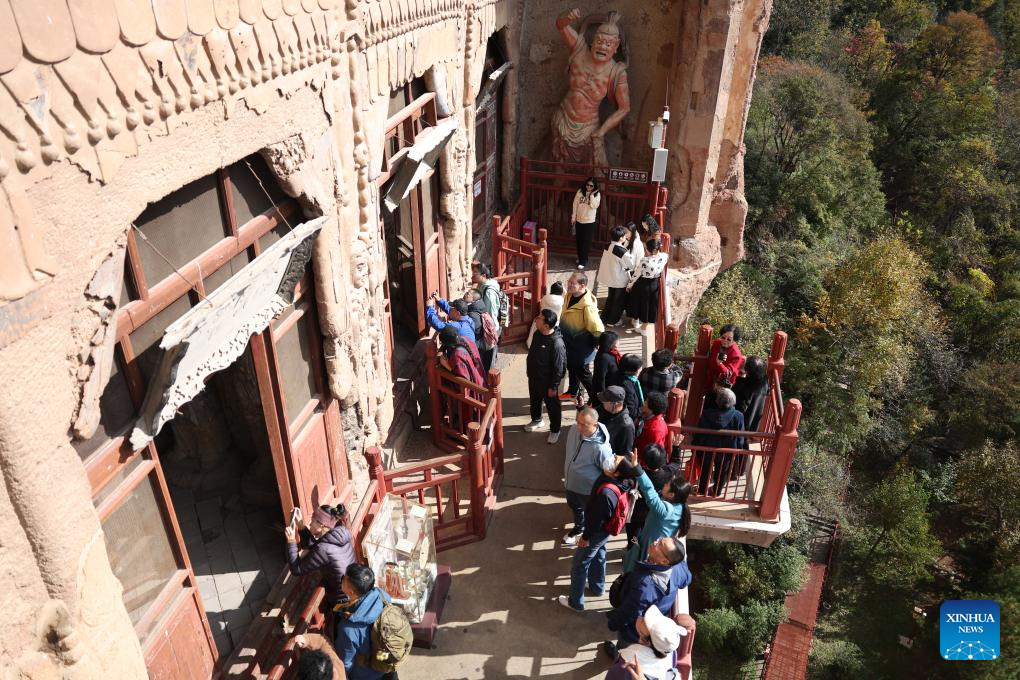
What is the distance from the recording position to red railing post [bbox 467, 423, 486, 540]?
5.93 meters

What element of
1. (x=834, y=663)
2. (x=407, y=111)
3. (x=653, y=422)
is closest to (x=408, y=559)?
(x=653, y=422)

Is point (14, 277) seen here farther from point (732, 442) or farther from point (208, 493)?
point (732, 442)

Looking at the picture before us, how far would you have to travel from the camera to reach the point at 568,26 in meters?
11.0

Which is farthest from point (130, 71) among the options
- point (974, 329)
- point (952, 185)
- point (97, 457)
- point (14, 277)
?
point (952, 185)

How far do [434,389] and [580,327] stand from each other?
1.51 m

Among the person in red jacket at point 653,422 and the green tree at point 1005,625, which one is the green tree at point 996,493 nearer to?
the green tree at point 1005,625

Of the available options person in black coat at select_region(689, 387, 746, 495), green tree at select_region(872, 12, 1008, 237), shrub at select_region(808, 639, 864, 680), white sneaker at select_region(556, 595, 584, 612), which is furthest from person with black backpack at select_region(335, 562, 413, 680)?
green tree at select_region(872, 12, 1008, 237)

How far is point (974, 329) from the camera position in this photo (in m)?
24.4

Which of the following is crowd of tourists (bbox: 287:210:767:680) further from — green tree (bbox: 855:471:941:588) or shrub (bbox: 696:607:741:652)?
green tree (bbox: 855:471:941:588)

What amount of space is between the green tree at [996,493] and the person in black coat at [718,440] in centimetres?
1418

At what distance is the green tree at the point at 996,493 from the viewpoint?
1700cm

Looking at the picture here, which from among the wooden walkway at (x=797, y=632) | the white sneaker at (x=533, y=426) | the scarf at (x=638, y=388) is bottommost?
the wooden walkway at (x=797, y=632)

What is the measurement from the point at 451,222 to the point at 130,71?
5396 millimetres

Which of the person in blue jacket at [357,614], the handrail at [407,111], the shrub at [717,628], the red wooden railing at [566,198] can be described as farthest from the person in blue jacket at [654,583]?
the shrub at [717,628]
